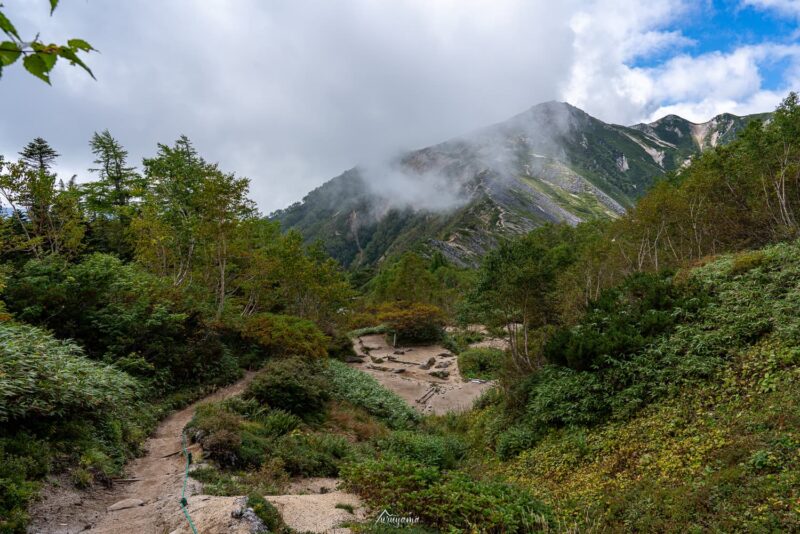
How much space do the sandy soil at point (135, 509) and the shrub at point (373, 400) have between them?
9291mm

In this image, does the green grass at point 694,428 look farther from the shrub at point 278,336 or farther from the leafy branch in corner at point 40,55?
the shrub at point 278,336

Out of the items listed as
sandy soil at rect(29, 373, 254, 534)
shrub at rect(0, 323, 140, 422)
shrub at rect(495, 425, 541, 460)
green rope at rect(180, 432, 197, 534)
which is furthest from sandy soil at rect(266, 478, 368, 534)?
shrub at rect(495, 425, 541, 460)

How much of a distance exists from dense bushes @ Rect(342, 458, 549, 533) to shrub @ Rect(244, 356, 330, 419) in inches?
240

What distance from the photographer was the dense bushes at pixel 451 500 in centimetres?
572

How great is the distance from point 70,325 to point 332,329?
18143 millimetres

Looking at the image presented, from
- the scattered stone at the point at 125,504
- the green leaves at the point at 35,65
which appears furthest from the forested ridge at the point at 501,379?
the green leaves at the point at 35,65

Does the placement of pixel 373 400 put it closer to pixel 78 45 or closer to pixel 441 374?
pixel 441 374

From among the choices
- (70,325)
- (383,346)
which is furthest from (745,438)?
(383,346)

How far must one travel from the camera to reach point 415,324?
33406 millimetres

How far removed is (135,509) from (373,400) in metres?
11.5

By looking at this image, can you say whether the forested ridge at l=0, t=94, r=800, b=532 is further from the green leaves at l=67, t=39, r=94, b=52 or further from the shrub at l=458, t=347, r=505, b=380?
the shrub at l=458, t=347, r=505, b=380

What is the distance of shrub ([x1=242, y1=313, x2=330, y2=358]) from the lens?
1864cm

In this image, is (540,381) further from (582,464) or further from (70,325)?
(70,325)

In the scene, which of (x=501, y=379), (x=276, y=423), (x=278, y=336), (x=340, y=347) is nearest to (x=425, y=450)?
(x=276, y=423)
